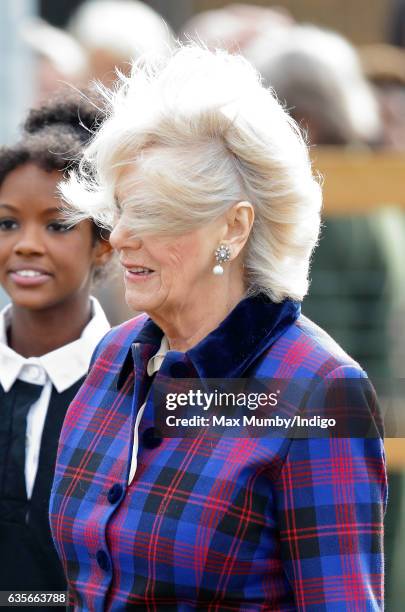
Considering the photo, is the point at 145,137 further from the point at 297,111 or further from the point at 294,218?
the point at 297,111

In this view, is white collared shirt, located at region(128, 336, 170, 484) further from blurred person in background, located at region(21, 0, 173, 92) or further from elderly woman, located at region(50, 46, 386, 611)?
blurred person in background, located at region(21, 0, 173, 92)

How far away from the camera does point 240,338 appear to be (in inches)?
106

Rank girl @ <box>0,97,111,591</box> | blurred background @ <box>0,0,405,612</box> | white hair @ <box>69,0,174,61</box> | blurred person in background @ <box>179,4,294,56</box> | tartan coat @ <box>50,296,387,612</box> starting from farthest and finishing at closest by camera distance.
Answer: blurred person in background @ <box>179,4,294,56</box> → white hair @ <box>69,0,174,61</box> → blurred background @ <box>0,0,405,612</box> → girl @ <box>0,97,111,591</box> → tartan coat @ <box>50,296,387,612</box>

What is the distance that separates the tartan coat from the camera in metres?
2.51

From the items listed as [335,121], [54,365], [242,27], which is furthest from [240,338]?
[242,27]

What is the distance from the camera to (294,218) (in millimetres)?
2738

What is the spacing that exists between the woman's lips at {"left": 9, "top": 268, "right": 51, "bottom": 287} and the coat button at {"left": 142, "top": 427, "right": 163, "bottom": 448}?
26.1 inches

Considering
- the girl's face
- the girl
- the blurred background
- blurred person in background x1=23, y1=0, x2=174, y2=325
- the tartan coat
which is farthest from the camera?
blurred person in background x1=23, y1=0, x2=174, y2=325

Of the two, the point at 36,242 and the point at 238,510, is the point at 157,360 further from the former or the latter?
the point at 36,242

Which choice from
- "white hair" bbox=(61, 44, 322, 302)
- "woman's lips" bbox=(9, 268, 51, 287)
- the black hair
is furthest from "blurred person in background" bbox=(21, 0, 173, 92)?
"white hair" bbox=(61, 44, 322, 302)

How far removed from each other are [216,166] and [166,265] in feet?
0.68

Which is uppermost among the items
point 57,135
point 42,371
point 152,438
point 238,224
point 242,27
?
point 242,27

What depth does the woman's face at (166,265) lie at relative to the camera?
8.87 feet

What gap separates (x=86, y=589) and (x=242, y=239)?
0.72 metres
